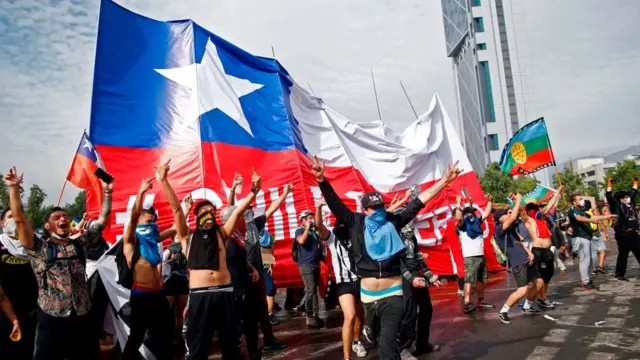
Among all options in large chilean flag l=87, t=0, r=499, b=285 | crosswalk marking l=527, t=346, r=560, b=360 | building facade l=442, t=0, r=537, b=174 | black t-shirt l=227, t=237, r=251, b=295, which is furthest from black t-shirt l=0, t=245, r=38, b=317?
building facade l=442, t=0, r=537, b=174

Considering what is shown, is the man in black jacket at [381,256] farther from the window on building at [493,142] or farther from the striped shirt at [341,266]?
the window on building at [493,142]

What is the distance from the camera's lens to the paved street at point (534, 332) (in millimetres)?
5422

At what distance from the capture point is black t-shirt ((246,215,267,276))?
19.9 feet

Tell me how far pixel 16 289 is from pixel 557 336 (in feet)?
19.8

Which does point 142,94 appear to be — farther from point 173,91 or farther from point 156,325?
point 156,325

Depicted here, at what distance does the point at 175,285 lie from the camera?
6.75m

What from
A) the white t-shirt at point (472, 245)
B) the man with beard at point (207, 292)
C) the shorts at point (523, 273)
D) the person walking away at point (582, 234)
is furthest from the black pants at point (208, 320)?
the person walking away at point (582, 234)

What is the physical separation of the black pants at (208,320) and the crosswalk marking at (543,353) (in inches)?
125

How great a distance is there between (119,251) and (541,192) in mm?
12619

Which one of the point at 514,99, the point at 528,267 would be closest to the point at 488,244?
the point at 528,267

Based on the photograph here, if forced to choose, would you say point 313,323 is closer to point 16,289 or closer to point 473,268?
point 473,268

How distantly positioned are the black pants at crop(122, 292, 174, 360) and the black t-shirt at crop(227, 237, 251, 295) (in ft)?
3.53

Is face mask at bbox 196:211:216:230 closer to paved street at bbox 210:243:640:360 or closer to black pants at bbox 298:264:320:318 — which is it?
paved street at bbox 210:243:640:360

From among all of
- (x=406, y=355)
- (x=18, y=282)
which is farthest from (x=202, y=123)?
(x=406, y=355)
